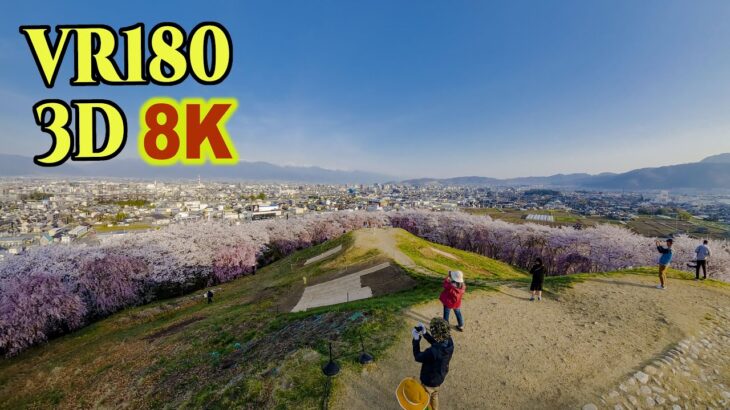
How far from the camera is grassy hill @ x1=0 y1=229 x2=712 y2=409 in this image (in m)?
7.95

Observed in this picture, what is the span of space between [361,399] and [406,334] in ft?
9.63

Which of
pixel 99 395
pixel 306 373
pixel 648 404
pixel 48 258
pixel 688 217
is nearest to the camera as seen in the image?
pixel 648 404

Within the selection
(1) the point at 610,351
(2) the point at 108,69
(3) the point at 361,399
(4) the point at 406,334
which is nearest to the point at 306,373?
(3) the point at 361,399

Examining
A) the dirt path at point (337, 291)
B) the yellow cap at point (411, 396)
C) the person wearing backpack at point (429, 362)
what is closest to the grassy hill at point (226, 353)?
the dirt path at point (337, 291)

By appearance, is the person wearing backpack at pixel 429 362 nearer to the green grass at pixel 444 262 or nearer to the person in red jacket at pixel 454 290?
the person in red jacket at pixel 454 290

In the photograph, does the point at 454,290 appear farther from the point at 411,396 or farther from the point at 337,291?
the point at 337,291

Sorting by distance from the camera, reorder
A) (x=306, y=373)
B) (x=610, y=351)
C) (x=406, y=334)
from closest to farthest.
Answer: (x=306, y=373) < (x=610, y=351) < (x=406, y=334)

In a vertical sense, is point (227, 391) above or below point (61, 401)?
above

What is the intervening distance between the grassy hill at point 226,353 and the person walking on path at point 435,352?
8.86 feet

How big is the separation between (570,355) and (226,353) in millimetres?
12762

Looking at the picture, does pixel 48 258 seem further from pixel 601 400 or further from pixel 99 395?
pixel 601 400

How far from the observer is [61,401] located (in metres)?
11.5

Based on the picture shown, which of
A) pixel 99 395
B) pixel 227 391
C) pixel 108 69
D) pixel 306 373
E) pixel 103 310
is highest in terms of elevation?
pixel 108 69

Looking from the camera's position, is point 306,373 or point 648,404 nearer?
point 648,404
